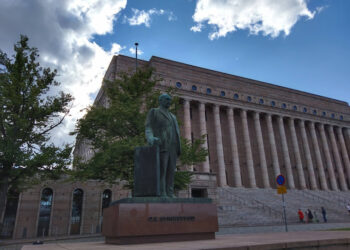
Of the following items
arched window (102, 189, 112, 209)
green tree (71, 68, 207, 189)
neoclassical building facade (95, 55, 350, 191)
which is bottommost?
arched window (102, 189, 112, 209)

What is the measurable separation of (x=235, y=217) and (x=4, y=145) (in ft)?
63.6

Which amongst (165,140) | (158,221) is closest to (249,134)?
(165,140)

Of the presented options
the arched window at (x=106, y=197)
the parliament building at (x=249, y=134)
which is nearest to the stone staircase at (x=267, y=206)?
the parliament building at (x=249, y=134)

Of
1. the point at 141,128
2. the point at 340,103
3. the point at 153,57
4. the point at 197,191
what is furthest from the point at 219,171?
the point at 340,103

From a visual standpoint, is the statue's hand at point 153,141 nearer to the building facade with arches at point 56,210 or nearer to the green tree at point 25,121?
the green tree at point 25,121

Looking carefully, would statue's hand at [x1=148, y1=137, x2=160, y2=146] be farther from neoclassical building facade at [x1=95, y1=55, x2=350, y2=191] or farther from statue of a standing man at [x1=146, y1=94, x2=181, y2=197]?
neoclassical building facade at [x1=95, y1=55, x2=350, y2=191]

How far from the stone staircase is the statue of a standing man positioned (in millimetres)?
18041

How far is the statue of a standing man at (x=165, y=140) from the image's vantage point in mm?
7757

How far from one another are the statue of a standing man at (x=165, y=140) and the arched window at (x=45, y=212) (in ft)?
59.4

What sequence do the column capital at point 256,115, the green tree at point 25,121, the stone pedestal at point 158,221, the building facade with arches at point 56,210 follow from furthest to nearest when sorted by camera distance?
the column capital at point 256,115 → the building facade with arches at point 56,210 → the green tree at point 25,121 → the stone pedestal at point 158,221

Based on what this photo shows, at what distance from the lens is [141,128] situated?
60.6ft

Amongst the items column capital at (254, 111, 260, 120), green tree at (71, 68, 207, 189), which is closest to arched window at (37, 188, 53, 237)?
green tree at (71, 68, 207, 189)

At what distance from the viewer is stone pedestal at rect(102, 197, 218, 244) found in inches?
262

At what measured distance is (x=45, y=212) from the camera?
22.6m
